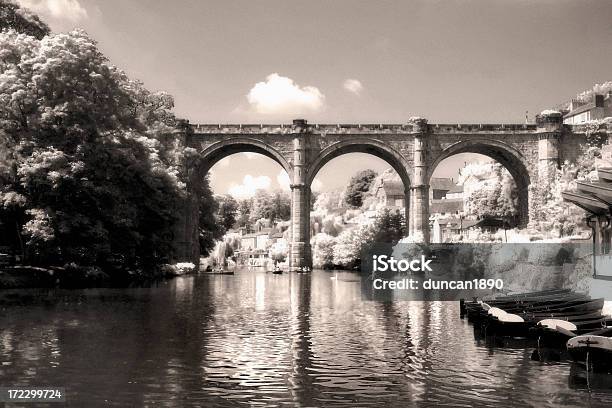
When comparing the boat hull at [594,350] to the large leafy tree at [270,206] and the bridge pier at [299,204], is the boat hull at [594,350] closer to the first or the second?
the bridge pier at [299,204]

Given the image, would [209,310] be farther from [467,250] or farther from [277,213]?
[277,213]

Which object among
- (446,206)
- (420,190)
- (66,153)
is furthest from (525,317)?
(446,206)

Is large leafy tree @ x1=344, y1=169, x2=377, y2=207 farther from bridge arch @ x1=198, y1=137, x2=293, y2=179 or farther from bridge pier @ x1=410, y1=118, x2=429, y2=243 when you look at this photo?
bridge arch @ x1=198, y1=137, x2=293, y2=179

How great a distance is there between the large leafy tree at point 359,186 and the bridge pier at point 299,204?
76.6 meters

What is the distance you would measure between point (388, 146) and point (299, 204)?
33.0 feet

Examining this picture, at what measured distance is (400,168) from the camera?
64.2m

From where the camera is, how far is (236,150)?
65188mm

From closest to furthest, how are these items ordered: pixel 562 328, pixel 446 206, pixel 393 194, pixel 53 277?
pixel 562 328 → pixel 53 277 → pixel 446 206 → pixel 393 194

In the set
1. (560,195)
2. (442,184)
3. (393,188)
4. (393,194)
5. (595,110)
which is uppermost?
(595,110)

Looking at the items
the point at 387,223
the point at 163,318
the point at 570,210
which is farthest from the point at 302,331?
the point at 387,223

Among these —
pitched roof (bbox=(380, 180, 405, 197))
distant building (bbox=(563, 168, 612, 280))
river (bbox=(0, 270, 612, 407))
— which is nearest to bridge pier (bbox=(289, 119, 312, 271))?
river (bbox=(0, 270, 612, 407))

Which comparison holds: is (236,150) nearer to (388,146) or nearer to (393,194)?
(388,146)

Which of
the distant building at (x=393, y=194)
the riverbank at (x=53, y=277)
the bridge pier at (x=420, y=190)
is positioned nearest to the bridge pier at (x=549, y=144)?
the bridge pier at (x=420, y=190)

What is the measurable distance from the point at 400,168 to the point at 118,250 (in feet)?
106
